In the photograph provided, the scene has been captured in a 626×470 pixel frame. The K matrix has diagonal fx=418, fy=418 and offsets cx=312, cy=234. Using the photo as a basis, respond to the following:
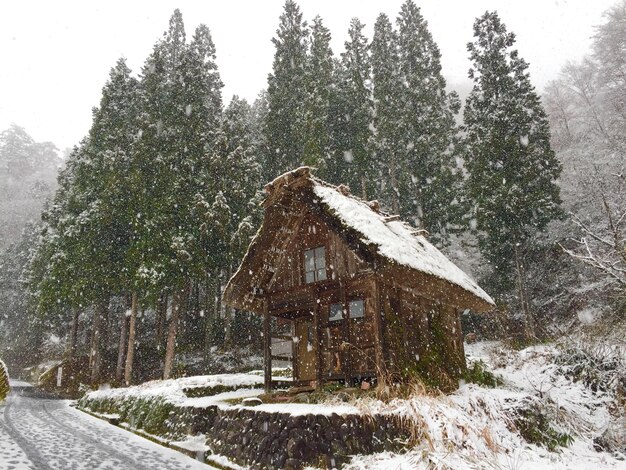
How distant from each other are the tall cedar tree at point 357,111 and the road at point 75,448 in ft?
62.6

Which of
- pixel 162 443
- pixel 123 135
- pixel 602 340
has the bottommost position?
pixel 162 443

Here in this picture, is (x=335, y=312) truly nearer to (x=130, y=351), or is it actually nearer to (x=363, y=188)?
(x=363, y=188)

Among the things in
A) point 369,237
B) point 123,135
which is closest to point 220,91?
point 123,135

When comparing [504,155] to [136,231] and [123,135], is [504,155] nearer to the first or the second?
[136,231]

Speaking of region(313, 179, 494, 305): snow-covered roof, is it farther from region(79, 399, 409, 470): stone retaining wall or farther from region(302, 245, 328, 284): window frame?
region(79, 399, 409, 470): stone retaining wall

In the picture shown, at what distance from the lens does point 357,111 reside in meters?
29.0

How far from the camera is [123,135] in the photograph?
25125 millimetres

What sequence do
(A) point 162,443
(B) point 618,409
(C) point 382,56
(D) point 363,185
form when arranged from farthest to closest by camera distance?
1. (C) point 382,56
2. (D) point 363,185
3. (A) point 162,443
4. (B) point 618,409

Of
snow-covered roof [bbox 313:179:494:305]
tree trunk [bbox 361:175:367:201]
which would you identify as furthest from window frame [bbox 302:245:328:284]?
tree trunk [bbox 361:175:367:201]

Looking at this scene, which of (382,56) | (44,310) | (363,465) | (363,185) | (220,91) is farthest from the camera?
(220,91)

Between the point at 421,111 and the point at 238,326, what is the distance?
18.7 metres

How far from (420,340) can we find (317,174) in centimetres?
1435

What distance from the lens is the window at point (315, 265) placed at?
12.6 meters

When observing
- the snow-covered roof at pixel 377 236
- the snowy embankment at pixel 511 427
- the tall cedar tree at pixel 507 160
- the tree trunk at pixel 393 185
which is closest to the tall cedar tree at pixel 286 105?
the tree trunk at pixel 393 185
